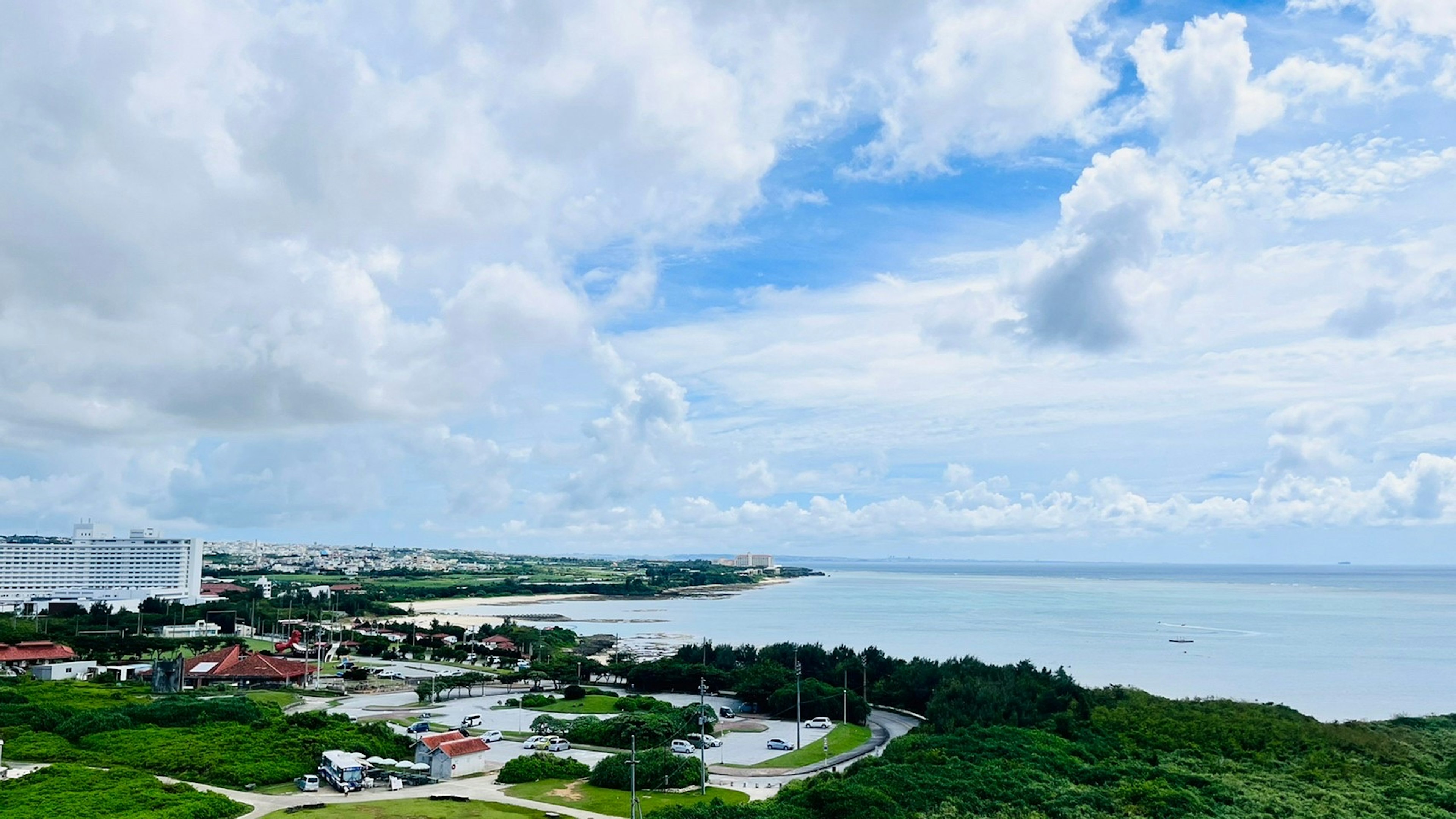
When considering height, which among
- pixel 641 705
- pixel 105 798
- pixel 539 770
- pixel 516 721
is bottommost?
pixel 516 721

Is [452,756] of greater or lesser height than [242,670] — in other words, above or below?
above

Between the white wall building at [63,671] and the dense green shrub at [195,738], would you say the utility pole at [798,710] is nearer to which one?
the dense green shrub at [195,738]

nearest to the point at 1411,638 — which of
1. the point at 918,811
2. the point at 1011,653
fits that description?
the point at 1011,653

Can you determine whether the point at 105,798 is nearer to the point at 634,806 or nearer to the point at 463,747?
the point at 463,747

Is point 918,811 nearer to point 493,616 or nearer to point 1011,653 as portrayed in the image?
point 1011,653

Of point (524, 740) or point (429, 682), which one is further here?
point (429, 682)

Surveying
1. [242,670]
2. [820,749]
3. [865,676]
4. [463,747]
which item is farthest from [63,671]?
[865,676]

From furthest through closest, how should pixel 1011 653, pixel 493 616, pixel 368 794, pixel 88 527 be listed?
pixel 88 527 < pixel 493 616 < pixel 1011 653 < pixel 368 794
